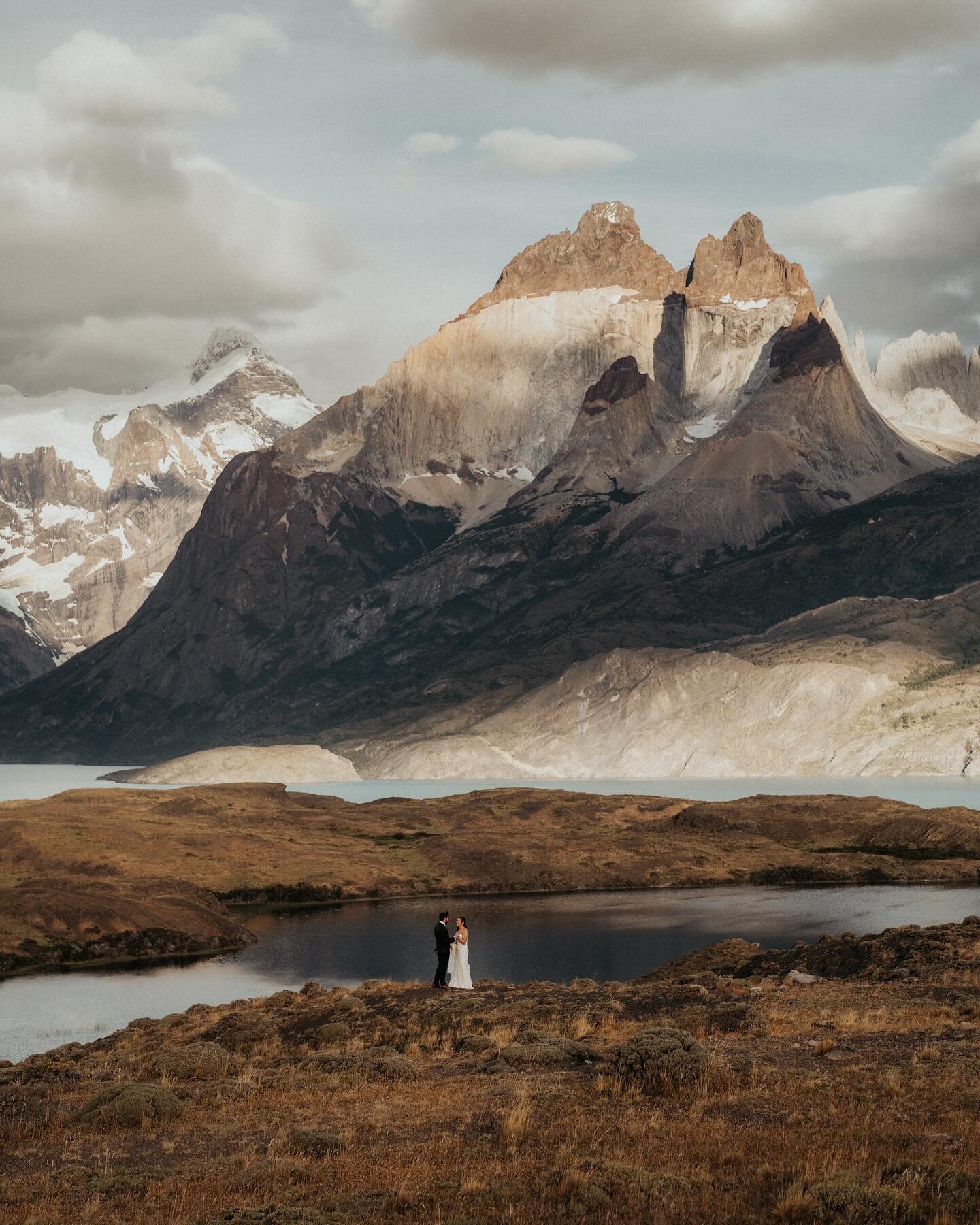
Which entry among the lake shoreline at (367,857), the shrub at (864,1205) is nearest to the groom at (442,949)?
the shrub at (864,1205)

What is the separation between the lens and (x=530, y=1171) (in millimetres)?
26109

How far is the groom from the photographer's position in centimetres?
6003

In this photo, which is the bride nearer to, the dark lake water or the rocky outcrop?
the dark lake water

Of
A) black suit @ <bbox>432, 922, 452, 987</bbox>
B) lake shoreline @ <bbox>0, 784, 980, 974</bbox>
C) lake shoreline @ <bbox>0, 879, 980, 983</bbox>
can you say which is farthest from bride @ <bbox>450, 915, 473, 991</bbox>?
lake shoreline @ <bbox>0, 879, 980, 983</bbox>

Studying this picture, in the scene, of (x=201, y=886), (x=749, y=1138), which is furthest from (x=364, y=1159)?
(x=201, y=886)

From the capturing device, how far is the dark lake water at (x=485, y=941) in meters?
83.9

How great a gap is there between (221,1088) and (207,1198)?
12571 mm

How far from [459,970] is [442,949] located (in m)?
1.10

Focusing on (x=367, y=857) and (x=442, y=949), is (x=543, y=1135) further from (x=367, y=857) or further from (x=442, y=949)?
(x=367, y=857)

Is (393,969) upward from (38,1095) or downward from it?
downward

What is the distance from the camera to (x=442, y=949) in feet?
199

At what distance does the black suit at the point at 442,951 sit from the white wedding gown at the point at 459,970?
0.39m

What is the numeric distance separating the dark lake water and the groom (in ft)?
65.0

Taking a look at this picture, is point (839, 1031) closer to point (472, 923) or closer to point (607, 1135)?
point (607, 1135)
